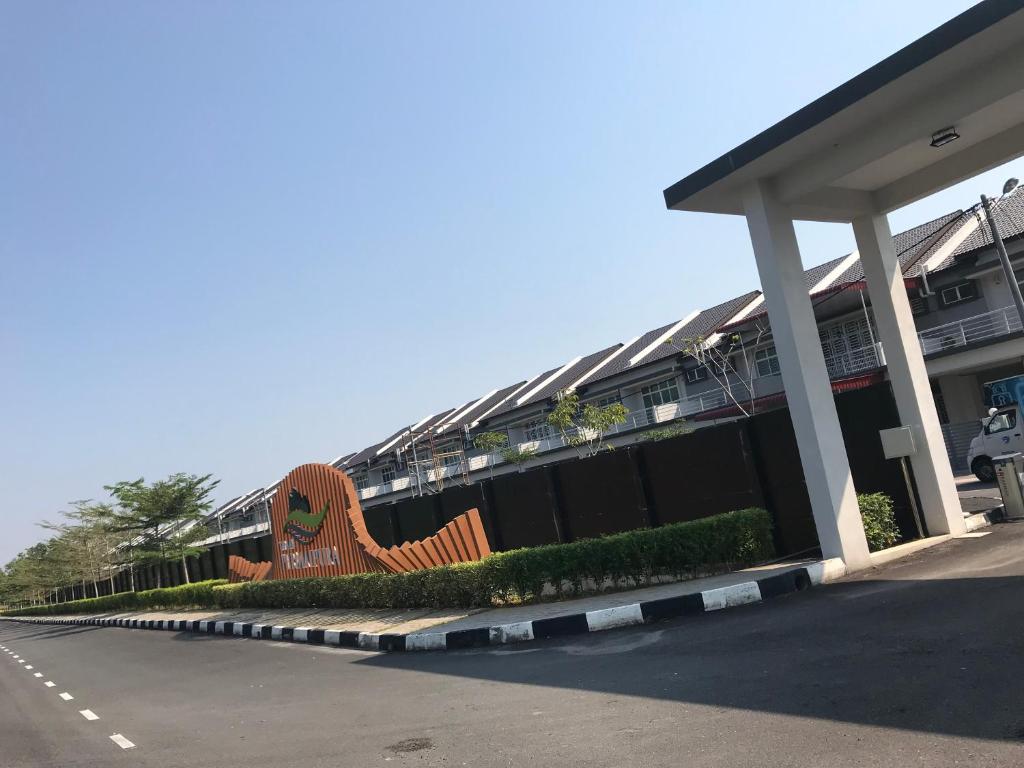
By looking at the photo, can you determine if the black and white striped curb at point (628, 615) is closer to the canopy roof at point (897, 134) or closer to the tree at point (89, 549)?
the canopy roof at point (897, 134)

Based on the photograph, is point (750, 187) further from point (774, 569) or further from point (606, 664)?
point (606, 664)

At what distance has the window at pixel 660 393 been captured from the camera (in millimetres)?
39625

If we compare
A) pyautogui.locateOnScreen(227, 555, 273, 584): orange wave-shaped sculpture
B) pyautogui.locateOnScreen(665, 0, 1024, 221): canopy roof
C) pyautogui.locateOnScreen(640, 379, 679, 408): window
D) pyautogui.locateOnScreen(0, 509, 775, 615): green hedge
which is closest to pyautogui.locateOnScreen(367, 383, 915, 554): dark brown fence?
pyautogui.locateOnScreen(0, 509, 775, 615): green hedge

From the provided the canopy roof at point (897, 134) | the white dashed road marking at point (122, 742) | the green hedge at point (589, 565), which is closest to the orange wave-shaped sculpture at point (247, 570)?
the green hedge at point (589, 565)

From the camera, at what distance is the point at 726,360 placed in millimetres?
34438

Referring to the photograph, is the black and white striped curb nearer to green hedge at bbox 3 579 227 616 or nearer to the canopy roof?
the canopy roof

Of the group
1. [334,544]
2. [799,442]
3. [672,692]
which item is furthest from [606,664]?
[334,544]

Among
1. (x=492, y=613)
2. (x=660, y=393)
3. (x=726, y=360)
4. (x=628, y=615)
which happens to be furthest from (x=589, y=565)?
(x=660, y=393)

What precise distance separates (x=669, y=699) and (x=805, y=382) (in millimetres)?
5003

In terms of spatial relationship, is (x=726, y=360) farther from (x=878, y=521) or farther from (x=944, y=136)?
(x=944, y=136)

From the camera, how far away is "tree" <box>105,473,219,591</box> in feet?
106

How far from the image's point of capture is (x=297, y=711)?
6707mm

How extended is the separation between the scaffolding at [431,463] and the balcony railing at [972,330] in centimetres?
2541

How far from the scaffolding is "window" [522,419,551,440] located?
4.00 meters
